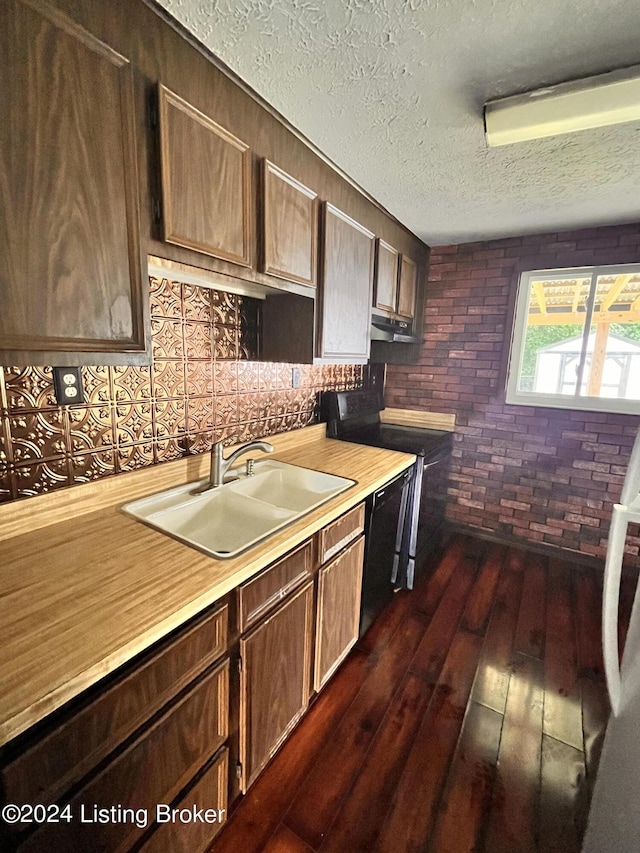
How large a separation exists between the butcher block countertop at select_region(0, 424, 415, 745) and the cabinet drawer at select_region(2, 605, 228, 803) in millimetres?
73

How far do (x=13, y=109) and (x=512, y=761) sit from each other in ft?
7.85

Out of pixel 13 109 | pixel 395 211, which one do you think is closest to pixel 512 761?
pixel 13 109

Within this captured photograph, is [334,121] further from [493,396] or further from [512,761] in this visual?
[512,761]

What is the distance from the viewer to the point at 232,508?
4.86ft

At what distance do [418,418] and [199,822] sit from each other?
2728 mm

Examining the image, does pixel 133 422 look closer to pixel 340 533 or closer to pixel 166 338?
pixel 166 338

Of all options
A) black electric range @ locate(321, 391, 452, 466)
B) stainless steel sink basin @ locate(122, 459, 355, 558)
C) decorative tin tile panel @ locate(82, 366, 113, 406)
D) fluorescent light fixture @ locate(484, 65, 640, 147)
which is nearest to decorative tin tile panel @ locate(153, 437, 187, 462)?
stainless steel sink basin @ locate(122, 459, 355, 558)

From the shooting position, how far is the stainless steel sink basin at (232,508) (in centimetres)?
128

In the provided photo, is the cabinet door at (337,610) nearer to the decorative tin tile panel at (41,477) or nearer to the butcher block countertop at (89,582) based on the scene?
the butcher block countertop at (89,582)

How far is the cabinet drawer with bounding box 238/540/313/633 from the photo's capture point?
3.33 feet

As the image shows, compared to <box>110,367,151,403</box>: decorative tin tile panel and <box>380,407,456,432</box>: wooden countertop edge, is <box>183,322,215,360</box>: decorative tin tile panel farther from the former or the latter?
<box>380,407,456,432</box>: wooden countertop edge

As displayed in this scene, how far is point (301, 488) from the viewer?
172cm

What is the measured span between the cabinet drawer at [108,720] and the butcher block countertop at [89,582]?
73 millimetres

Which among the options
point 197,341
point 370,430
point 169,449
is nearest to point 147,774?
point 169,449
